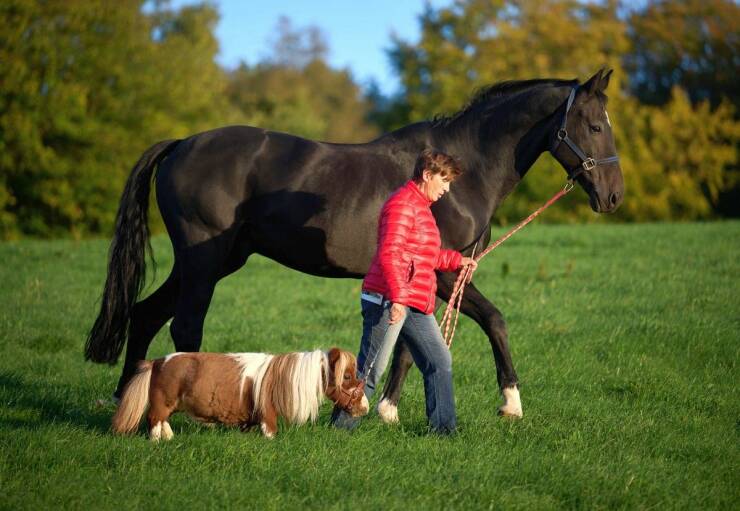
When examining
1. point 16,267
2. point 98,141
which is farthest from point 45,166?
point 16,267

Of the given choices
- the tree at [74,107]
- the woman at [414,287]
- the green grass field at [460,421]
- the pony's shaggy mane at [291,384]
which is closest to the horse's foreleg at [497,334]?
the green grass field at [460,421]

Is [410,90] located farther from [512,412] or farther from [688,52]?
[512,412]

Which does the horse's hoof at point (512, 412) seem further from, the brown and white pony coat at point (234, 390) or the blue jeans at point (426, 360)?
the brown and white pony coat at point (234, 390)

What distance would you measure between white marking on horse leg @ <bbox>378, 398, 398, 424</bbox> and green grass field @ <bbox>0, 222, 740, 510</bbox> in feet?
0.31

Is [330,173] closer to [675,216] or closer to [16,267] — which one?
[16,267]

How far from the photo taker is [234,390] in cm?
552

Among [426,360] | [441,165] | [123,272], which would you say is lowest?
[426,360]

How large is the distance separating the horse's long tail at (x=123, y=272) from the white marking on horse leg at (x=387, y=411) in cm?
221

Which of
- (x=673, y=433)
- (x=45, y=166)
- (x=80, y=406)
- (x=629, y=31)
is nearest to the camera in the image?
(x=673, y=433)

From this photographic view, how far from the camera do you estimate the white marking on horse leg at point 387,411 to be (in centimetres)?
627

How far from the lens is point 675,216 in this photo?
118 ft

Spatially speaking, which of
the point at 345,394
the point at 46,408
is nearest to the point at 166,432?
the point at 345,394

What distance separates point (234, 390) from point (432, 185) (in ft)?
6.09

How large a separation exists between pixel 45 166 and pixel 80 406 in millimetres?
21805
